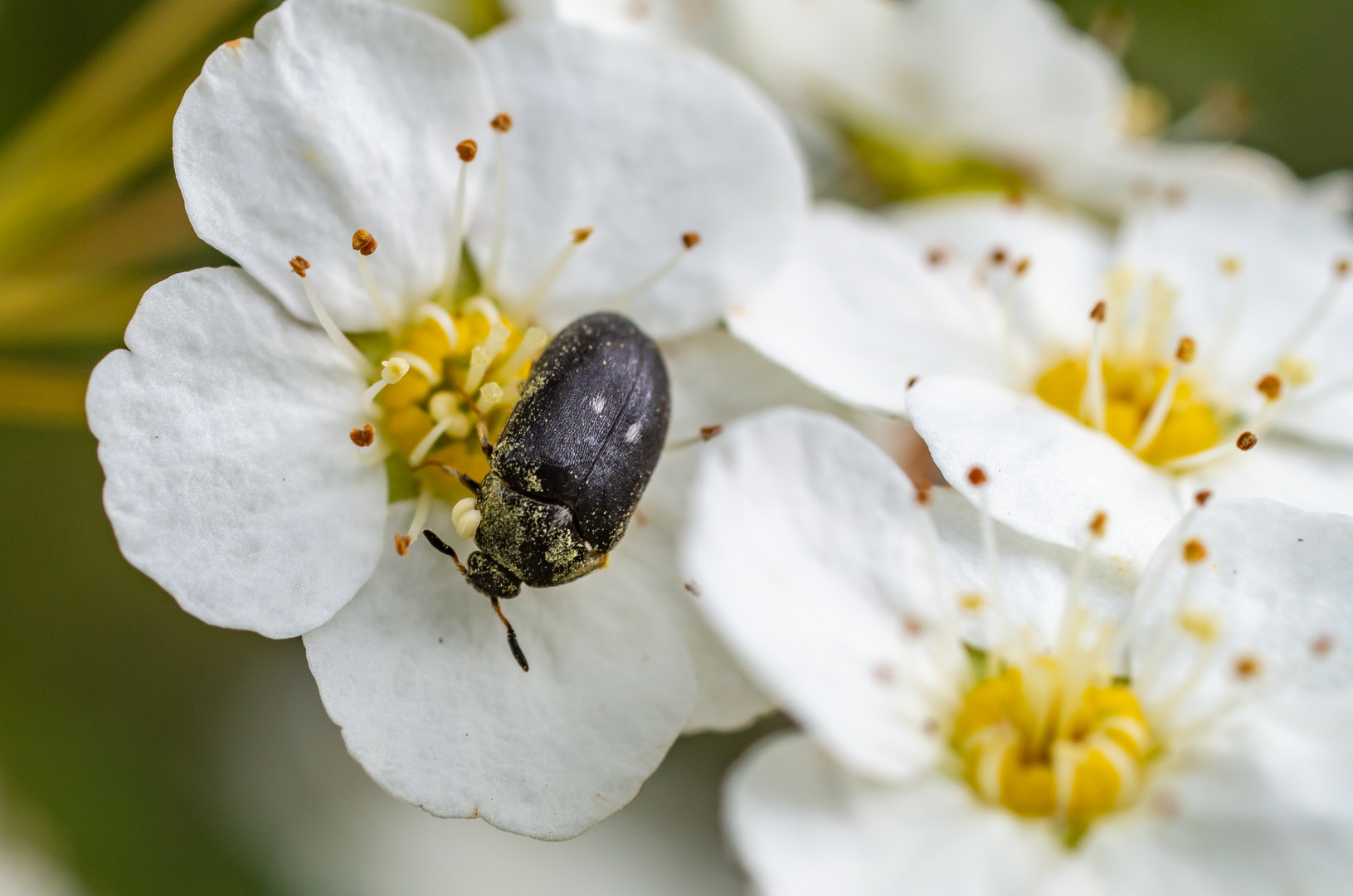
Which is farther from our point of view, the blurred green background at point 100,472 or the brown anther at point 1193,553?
the blurred green background at point 100,472

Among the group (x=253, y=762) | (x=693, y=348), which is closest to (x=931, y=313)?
(x=693, y=348)

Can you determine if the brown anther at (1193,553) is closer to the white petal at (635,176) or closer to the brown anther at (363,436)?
the white petal at (635,176)

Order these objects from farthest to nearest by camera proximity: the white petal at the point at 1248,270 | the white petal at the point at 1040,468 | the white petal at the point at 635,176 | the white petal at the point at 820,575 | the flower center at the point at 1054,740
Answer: the white petal at the point at 1248,270 < the white petal at the point at 635,176 < the white petal at the point at 1040,468 < the flower center at the point at 1054,740 < the white petal at the point at 820,575

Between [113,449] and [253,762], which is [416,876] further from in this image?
[113,449]

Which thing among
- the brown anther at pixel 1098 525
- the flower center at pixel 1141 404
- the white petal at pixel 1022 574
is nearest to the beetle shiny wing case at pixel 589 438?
the white petal at pixel 1022 574

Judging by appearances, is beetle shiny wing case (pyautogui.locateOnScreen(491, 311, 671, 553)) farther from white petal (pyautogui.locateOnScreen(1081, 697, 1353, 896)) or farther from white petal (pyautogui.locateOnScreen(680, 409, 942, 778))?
white petal (pyautogui.locateOnScreen(1081, 697, 1353, 896))
